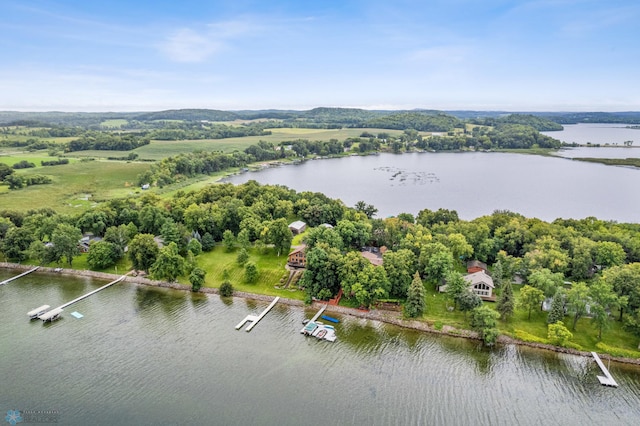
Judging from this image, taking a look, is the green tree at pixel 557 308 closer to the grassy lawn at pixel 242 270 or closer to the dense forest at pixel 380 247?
the dense forest at pixel 380 247

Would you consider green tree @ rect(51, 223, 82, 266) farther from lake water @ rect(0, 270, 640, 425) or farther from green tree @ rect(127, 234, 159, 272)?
lake water @ rect(0, 270, 640, 425)

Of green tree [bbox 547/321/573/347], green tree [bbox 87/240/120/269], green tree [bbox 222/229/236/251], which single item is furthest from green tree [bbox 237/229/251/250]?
green tree [bbox 547/321/573/347]

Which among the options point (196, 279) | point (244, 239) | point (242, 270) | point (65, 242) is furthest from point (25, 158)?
point (242, 270)

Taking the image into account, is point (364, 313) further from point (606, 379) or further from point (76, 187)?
point (76, 187)

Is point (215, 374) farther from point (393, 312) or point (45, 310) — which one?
point (45, 310)

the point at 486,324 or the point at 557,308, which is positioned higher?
the point at 557,308

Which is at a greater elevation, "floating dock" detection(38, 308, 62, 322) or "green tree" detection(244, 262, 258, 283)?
"green tree" detection(244, 262, 258, 283)
